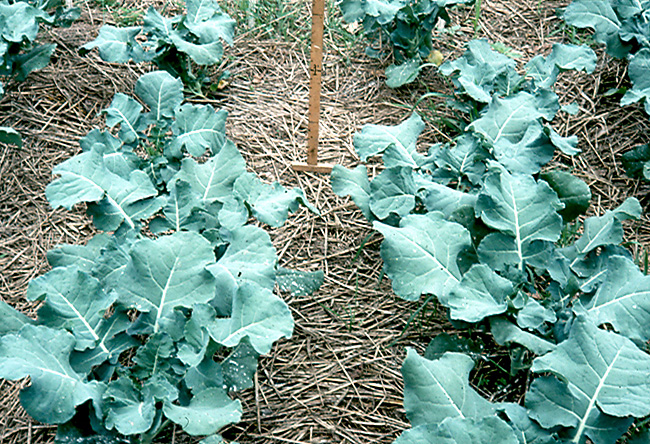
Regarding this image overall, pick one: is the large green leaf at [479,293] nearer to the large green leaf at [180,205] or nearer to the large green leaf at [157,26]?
the large green leaf at [180,205]

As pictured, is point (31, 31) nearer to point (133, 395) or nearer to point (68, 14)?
point (68, 14)

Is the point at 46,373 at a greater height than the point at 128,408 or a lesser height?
greater

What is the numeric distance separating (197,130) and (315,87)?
0.50 meters

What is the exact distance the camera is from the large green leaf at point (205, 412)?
1.45 m

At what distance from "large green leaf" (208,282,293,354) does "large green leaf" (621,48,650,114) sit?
69.6 inches

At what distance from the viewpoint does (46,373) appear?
1.49m

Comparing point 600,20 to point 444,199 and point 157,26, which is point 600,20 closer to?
point 444,199

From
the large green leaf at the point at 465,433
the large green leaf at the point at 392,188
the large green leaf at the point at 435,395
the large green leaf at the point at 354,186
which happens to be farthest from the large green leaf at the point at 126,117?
the large green leaf at the point at 465,433

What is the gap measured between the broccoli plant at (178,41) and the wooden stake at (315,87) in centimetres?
58

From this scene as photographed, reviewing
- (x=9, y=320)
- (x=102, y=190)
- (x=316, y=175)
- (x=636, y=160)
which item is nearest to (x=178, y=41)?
(x=316, y=175)

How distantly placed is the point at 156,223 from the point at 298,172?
80 cm

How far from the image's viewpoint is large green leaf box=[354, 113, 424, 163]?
2.26 meters

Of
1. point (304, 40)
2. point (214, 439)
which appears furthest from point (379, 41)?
point (214, 439)

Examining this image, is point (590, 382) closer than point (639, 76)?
Yes
